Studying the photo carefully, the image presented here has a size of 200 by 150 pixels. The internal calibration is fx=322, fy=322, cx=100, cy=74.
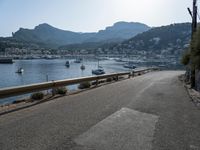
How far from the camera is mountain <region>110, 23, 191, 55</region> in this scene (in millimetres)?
137538

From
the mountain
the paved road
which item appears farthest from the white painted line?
the mountain

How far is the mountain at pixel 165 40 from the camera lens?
451 feet

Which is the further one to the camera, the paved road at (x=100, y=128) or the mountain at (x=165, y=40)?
the mountain at (x=165, y=40)

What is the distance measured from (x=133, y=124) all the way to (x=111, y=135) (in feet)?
4.84

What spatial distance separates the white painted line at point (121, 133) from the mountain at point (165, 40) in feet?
397

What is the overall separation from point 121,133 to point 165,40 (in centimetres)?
15280

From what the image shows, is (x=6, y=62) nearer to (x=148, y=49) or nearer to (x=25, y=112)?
(x=148, y=49)

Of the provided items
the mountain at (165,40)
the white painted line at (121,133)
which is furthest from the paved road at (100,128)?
the mountain at (165,40)

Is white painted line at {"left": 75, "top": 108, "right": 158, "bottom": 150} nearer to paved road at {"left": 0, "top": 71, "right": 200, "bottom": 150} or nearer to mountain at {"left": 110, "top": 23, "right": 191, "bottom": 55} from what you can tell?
paved road at {"left": 0, "top": 71, "right": 200, "bottom": 150}

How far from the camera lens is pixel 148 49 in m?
176

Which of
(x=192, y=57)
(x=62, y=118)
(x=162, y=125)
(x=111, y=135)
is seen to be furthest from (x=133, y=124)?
(x=192, y=57)

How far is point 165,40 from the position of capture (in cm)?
15612

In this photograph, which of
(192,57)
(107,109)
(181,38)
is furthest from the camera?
(181,38)

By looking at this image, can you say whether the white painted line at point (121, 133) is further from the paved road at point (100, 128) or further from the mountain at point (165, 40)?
the mountain at point (165, 40)
